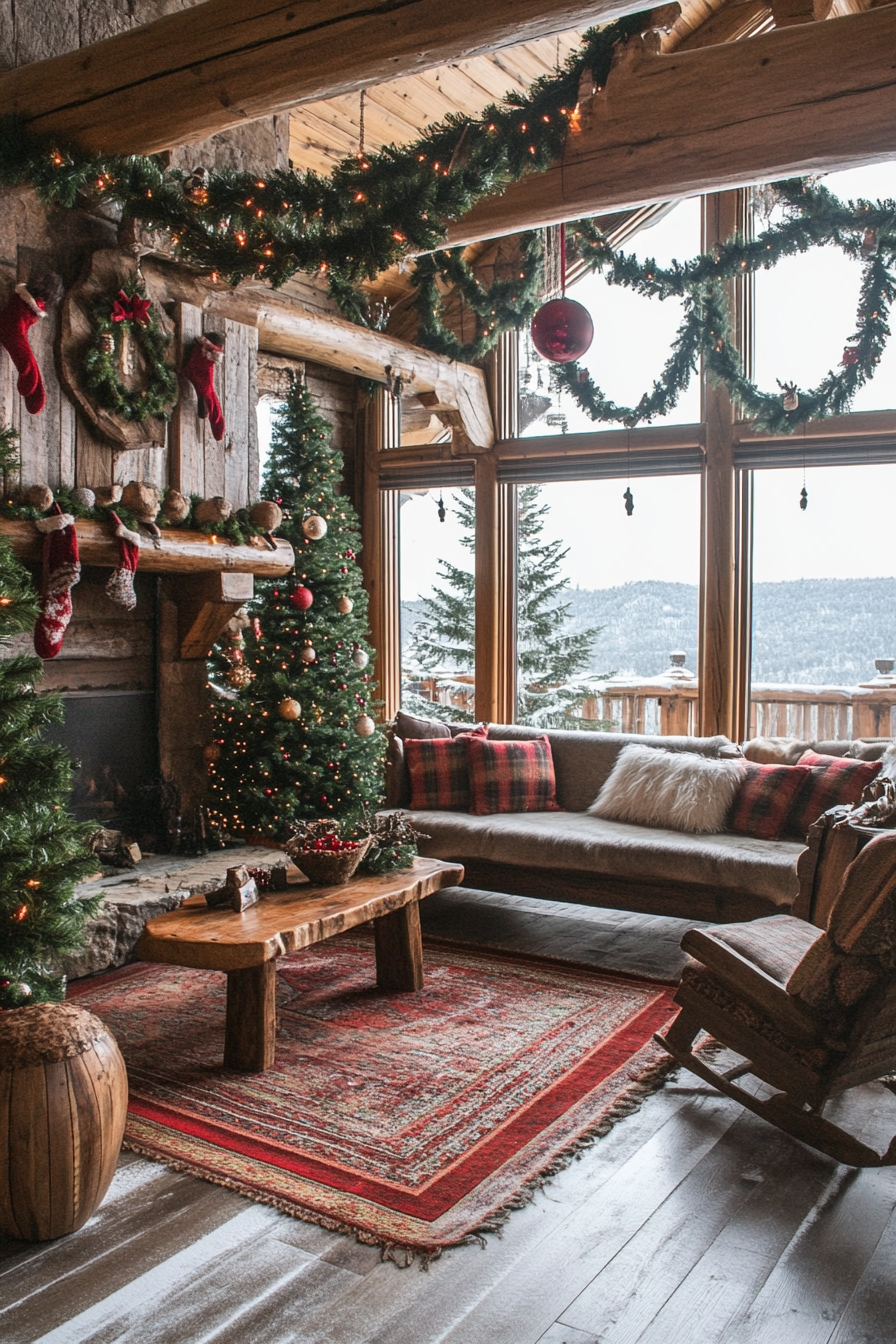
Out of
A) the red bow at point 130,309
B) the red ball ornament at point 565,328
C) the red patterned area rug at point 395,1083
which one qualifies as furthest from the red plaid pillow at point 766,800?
the red bow at point 130,309

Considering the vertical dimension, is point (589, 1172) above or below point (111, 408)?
below

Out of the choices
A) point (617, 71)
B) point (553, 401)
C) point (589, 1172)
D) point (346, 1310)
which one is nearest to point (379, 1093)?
point (589, 1172)

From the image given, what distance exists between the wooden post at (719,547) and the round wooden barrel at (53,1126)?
14.1ft

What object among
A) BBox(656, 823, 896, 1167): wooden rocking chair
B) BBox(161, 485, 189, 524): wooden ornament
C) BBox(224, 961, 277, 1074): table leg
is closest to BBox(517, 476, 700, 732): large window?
BBox(161, 485, 189, 524): wooden ornament

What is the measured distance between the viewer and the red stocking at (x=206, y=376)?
178 inches

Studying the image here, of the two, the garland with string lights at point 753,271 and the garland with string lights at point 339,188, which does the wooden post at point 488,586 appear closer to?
the garland with string lights at point 753,271

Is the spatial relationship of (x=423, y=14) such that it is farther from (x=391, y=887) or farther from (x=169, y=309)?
(x=391, y=887)

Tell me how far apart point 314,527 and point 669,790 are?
2.30 metres

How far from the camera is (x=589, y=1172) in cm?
269

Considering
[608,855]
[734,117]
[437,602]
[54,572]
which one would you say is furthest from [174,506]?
[437,602]

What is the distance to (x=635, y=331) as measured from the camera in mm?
6215

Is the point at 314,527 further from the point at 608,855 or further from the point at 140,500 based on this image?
the point at 608,855

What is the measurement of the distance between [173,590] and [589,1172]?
11.5ft

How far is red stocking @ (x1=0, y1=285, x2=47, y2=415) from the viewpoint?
3795 mm
